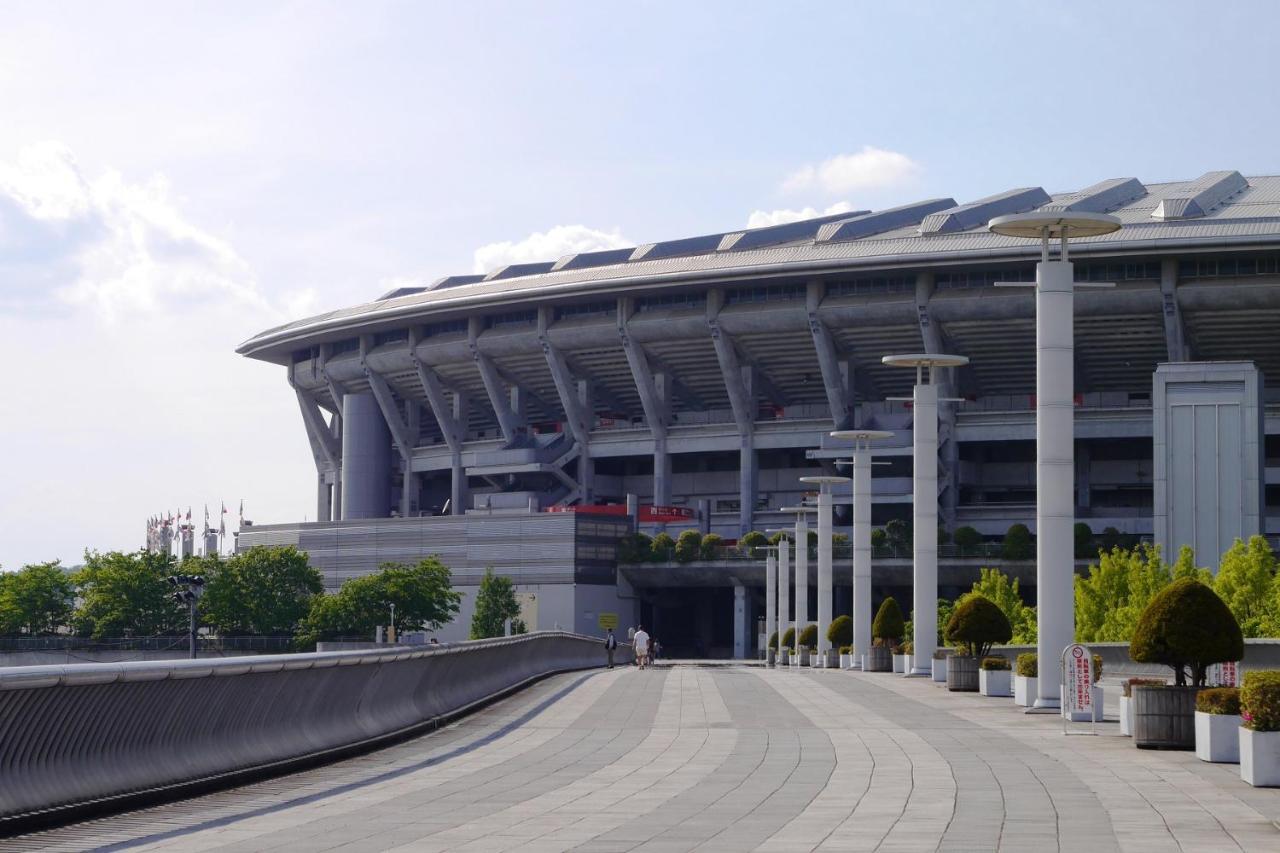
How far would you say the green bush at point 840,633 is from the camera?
64.6 m

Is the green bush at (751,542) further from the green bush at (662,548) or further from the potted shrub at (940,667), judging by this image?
the potted shrub at (940,667)

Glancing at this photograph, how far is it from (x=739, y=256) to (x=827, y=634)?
49290mm

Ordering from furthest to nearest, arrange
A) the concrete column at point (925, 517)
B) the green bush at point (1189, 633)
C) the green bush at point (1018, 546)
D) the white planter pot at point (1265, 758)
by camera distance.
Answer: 1. the green bush at point (1018, 546)
2. the concrete column at point (925, 517)
3. the green bush at point (1189, 633)
4. the white planter pot at point (1265, 758)

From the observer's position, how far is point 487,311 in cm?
12294

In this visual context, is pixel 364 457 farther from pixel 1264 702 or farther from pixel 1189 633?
pixel 1264 702

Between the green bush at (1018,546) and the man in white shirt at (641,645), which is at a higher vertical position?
the green bush at (1018,546)

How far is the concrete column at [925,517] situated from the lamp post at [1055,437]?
16.5m

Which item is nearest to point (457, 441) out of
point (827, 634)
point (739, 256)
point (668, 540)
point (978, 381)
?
point (668, 540)

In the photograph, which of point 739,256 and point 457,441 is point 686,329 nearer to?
point 739,256

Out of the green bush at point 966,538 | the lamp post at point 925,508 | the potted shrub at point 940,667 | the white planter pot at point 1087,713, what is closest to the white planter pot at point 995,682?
the potted shrub at point 940,667

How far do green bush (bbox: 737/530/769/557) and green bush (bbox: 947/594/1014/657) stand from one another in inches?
3067

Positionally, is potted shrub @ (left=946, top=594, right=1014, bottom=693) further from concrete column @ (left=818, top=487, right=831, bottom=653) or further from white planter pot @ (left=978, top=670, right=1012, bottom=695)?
concrete column @ (left=818, top=487, right=831, bottom=653)

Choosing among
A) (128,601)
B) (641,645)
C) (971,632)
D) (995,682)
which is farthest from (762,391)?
(995,682)

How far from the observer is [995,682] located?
36.4 meters
